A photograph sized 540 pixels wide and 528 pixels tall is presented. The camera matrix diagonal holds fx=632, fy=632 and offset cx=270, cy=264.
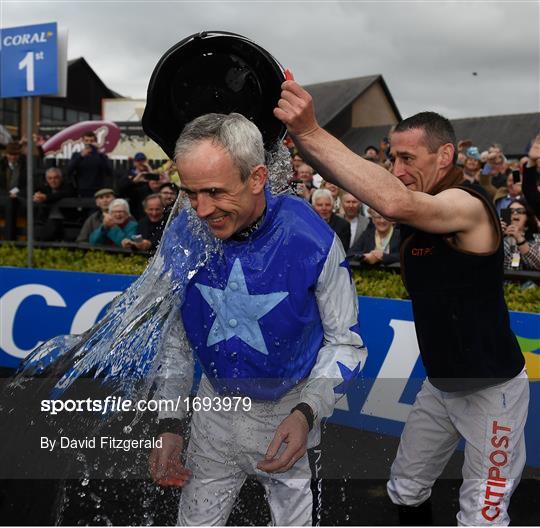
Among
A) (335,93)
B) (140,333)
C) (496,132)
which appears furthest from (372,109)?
(140,333)

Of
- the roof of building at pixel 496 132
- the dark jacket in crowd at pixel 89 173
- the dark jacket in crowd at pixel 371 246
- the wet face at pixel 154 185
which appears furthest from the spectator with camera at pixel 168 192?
the roof of building at pixel 496 132

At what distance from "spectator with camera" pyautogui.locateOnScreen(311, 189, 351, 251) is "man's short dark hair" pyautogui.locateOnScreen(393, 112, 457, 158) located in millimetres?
3822

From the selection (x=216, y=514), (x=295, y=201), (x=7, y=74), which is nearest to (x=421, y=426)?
(x=216, y=514)

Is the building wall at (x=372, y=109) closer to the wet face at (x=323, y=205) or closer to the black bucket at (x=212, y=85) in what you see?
the wet face at (x=323, y=205)

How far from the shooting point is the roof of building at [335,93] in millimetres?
28891

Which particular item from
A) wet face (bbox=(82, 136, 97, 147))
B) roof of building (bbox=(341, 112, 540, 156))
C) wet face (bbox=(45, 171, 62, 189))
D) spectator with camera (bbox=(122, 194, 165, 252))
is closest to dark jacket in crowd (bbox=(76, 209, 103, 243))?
spectator with camera (bbox=(122, 194, 165, 252))

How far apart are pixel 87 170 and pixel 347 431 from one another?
26.5ft

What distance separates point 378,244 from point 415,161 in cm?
376

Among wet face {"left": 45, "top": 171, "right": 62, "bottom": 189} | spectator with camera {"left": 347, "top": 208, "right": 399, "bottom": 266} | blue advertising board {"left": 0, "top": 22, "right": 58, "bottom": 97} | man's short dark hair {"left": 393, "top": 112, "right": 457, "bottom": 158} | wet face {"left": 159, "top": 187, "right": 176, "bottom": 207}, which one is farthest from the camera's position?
wet face {"left": 45, "top": 171, "right": 62, "bottom": 189}

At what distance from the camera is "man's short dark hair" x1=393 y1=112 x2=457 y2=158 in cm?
282

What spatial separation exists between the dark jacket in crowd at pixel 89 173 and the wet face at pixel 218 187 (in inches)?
385

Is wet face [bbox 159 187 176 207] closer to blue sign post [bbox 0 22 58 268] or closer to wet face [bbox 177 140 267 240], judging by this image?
A: blue sign post [bbox 0 22 58 268]

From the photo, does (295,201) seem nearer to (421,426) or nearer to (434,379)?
(434,379)

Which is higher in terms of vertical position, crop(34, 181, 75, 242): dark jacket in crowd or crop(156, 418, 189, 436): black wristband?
crop(34, 181, 75, 242): dark jacket in crowd
